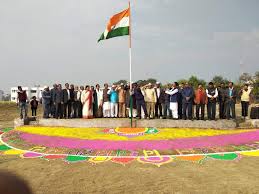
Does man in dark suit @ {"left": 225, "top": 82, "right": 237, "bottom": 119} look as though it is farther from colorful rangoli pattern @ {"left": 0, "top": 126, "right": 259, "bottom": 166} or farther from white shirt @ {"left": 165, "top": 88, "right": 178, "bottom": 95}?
white shirt @ {"left": 165, "top": 88, "right": 178, "bottom": 95}

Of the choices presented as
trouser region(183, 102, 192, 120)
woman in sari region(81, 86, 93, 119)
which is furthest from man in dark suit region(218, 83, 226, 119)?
woman in sari region(81, 86, 93, 119)

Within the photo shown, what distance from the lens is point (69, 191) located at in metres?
5.79

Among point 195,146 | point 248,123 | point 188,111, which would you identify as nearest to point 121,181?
point 195,146

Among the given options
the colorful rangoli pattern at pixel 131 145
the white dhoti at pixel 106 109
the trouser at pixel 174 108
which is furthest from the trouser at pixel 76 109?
the trouser at pixel 174 108

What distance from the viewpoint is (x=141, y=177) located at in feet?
21.7

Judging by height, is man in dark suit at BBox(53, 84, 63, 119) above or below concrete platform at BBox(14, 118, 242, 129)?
above

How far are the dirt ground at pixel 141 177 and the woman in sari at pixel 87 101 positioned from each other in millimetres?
6680

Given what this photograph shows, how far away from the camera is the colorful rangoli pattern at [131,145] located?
881 cm

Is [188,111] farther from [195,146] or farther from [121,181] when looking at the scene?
[121,181]

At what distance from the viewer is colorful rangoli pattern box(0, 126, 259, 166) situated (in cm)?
881

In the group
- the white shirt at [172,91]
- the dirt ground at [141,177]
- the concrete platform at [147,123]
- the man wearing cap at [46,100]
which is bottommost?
the dirt ground at [141,177]

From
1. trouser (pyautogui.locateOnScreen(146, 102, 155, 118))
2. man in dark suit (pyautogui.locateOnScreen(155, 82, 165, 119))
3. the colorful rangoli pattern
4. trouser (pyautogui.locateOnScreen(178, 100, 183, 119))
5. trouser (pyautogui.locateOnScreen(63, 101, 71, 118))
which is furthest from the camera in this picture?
trouser (pyautogui.locateOnScreen(63, 101, 71, 118))

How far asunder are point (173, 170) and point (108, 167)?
1.81 m

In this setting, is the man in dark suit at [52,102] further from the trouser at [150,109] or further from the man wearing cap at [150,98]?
the trouser at [150,109]
